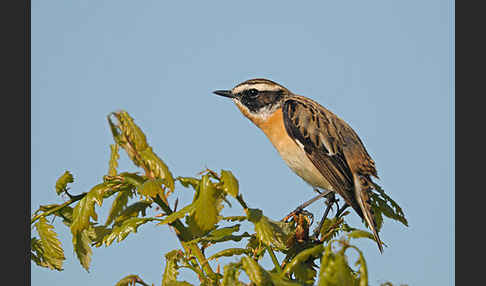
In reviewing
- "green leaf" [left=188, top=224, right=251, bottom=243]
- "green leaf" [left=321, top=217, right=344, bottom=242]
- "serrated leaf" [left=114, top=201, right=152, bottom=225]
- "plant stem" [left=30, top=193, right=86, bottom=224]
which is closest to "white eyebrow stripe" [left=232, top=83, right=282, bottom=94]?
"green leaf" [left=321, top=217, right=344, bottom=242]

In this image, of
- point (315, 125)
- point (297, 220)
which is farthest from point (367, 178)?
point (297, 220)

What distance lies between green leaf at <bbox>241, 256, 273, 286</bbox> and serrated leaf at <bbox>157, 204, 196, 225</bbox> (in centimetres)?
59

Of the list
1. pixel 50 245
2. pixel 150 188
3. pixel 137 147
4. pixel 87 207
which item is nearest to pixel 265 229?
pixel 150 188

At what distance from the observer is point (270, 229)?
2.91 m

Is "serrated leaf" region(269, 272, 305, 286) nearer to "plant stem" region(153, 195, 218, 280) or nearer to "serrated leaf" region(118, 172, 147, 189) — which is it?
"plant stem" region(153, 195, 218, 280)

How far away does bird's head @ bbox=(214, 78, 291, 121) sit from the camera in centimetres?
670

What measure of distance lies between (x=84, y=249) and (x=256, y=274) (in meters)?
1.58

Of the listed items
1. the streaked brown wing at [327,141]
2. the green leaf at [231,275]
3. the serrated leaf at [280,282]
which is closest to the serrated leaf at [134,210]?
the green leaf at [231,275]

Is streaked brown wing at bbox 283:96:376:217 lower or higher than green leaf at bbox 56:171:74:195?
higher

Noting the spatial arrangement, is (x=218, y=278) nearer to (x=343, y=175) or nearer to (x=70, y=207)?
(x=70, y=207)

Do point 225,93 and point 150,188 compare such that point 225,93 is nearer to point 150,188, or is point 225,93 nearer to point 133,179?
point 133,179

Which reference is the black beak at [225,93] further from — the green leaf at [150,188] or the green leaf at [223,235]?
the green leaf at [150,188]

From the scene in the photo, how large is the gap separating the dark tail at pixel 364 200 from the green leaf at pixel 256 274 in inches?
97.6

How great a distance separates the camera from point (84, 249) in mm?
3439
